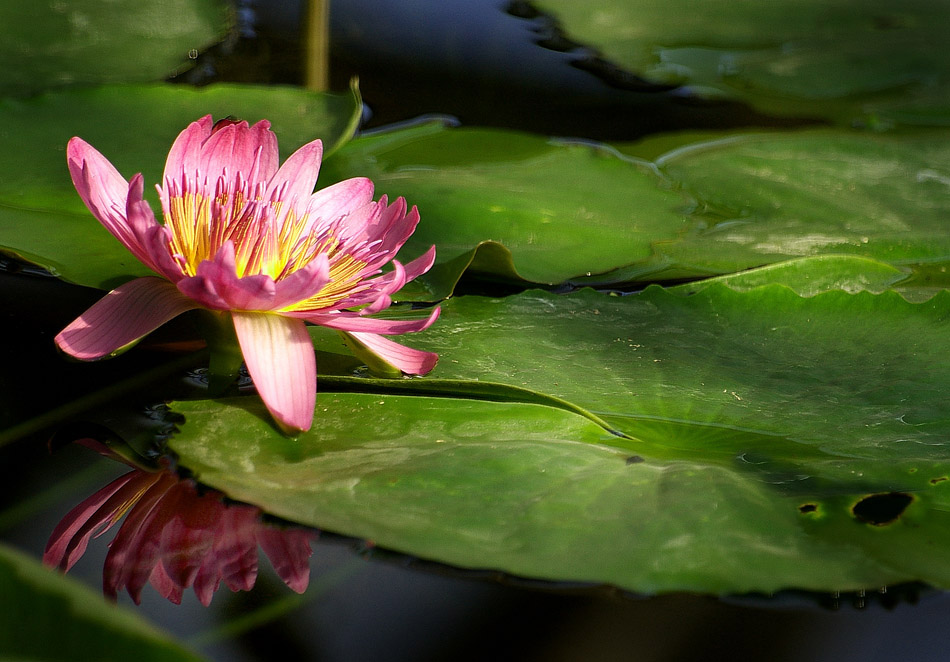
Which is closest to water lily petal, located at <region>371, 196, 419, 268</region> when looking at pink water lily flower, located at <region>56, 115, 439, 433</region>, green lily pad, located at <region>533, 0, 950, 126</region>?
pink water lily flower, located at <region>56, 115, 439, 433</region>

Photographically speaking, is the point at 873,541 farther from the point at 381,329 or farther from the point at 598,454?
the point at 381,329

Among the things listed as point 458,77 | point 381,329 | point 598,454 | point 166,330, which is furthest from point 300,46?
point 598,454

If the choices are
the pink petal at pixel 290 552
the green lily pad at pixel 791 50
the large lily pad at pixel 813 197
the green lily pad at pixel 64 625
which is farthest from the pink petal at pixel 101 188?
the green lily pad at pixel 791 50

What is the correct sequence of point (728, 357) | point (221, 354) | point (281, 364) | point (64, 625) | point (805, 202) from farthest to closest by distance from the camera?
point (805, 202) < point (728, 357) < point (221, 354) < point (281, 364) < point (64, 625)

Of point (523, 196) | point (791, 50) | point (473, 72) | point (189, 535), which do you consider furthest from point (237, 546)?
point (791, 50)

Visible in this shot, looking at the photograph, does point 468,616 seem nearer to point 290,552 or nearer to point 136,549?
point 290,552
